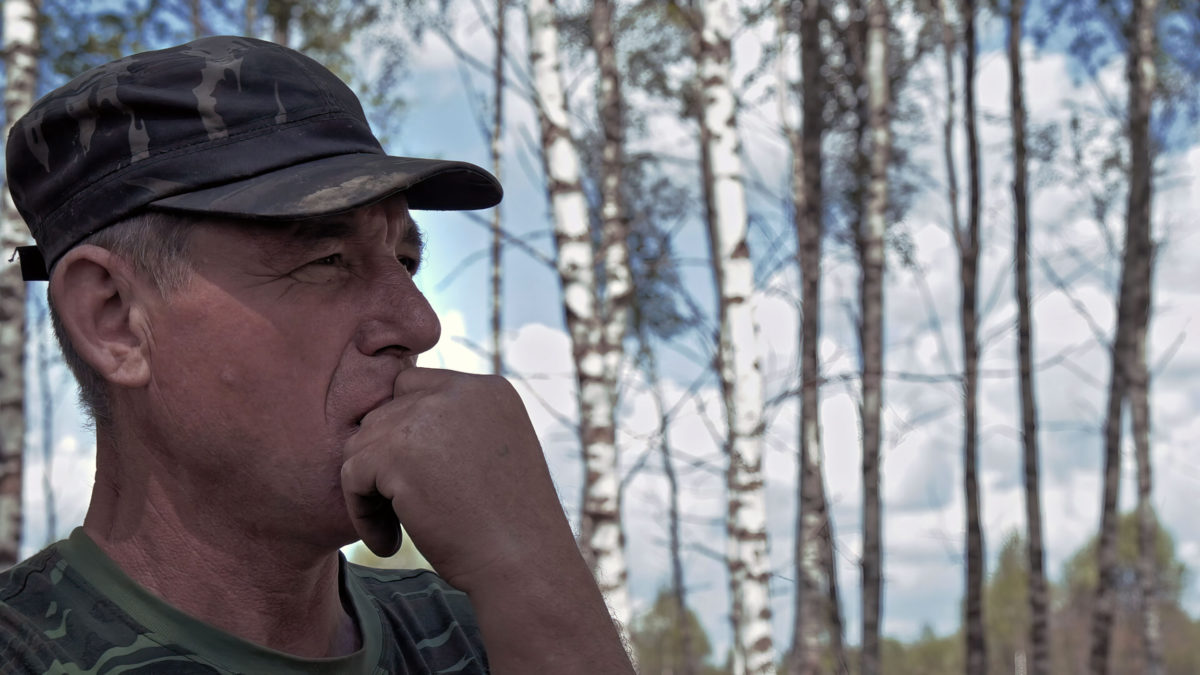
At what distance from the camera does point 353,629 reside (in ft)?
5.00

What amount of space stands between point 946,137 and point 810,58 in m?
2.52

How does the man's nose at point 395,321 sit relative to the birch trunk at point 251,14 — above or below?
below

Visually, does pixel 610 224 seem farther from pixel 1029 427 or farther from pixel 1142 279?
pixel 1142 279

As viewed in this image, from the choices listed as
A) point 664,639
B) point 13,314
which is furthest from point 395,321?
point 664,639

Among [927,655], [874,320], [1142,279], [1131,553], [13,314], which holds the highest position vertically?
[1142,279]

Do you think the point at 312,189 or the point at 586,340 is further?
the point at 586,340

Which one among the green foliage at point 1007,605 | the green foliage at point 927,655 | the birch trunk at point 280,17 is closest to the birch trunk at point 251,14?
the birch trunk at point 280,17

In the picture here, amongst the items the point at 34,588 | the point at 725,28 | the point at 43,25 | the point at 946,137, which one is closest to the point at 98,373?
the point at 34,588

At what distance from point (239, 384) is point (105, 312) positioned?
0.77 ft

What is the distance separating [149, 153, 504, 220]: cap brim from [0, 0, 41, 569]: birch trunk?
6724mm

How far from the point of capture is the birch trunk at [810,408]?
8.51m

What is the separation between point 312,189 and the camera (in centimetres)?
129

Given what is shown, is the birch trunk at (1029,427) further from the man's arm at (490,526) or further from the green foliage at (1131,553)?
the green foliage at (1131,553)

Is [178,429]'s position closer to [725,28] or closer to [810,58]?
[725,28]
